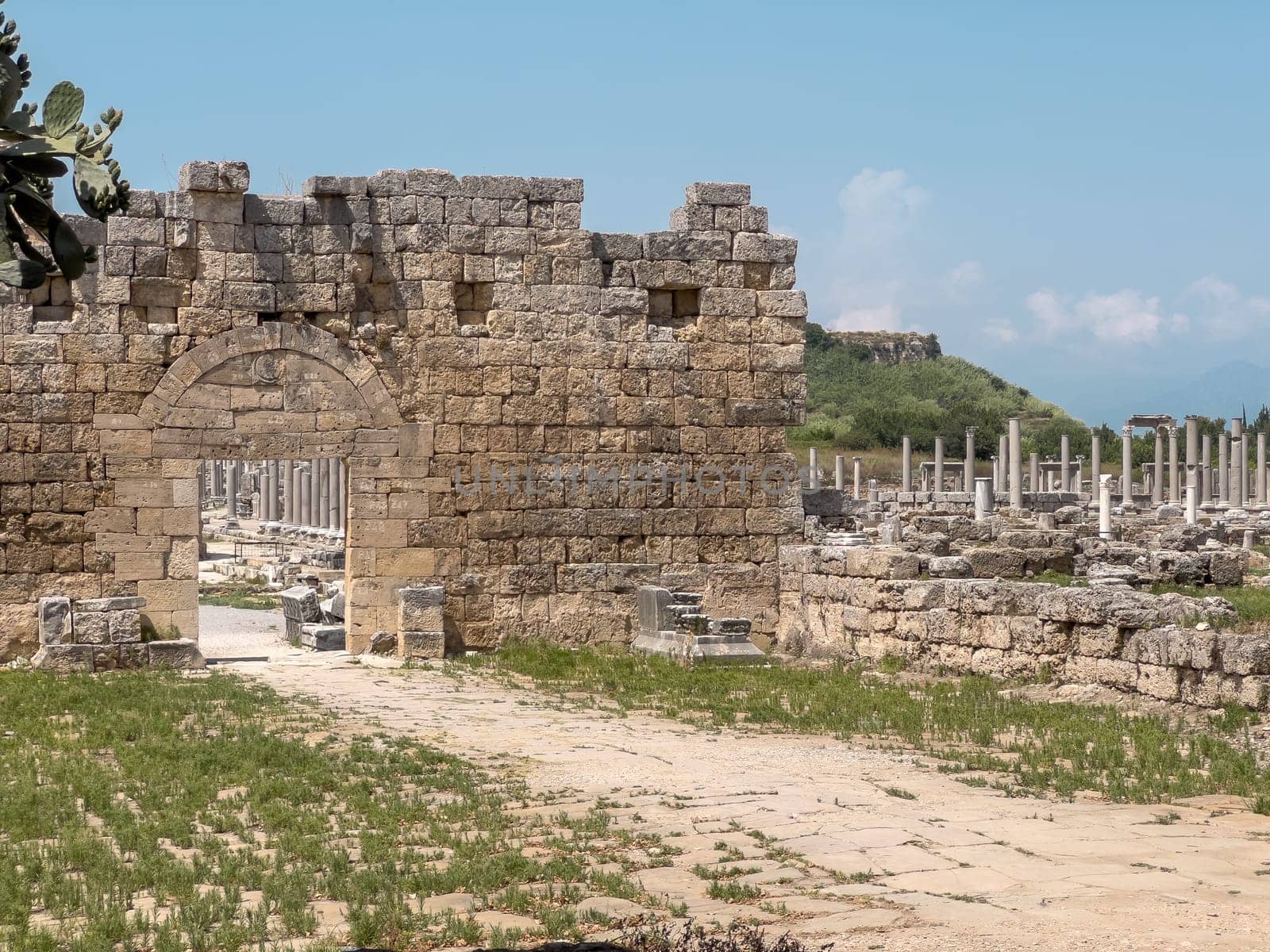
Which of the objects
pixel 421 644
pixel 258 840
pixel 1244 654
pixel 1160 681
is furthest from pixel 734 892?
pixel 421 644

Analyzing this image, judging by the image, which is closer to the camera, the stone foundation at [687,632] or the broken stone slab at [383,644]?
the stone foundation at [687,632]

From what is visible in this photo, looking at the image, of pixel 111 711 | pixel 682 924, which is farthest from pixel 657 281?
pixel 682 924

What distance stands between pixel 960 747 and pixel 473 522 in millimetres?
6639

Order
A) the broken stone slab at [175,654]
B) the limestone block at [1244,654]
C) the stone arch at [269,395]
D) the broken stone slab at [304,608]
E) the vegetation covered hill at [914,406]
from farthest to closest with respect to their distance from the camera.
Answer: the vegetation covered hill at [914,406] → the broken stone slab at [304,608] → the stone arch at [269,395] → the broken stone slab at [175,654] → the limestone block at [1244,654]

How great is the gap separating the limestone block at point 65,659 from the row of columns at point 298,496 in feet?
51.3

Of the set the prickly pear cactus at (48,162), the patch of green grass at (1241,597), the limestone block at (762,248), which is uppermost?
the limestone block at (762,248)

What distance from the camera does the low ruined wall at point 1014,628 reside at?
33.2 ft

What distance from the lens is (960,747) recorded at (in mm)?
9477

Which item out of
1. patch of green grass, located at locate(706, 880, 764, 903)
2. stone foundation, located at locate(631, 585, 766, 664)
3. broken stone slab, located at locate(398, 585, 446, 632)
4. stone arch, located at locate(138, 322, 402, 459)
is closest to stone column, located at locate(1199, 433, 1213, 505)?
stone foundation, located at locate(631, 585, 766, 664)

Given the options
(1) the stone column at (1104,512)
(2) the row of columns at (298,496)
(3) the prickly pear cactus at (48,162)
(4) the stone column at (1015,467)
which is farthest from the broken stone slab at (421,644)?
(4) the stone column at (1015,467)

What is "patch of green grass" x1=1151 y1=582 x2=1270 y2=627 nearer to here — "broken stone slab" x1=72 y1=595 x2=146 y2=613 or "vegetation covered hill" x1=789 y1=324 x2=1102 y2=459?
"broken stone slab" x1=72 y1=595 x2=146 y2=613

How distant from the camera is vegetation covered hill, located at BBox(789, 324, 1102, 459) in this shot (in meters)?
78.1

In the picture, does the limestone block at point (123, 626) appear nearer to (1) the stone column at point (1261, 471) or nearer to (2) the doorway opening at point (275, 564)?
(2) the doorway opening at point (275, 564)

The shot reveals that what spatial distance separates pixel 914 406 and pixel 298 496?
2349 inches
